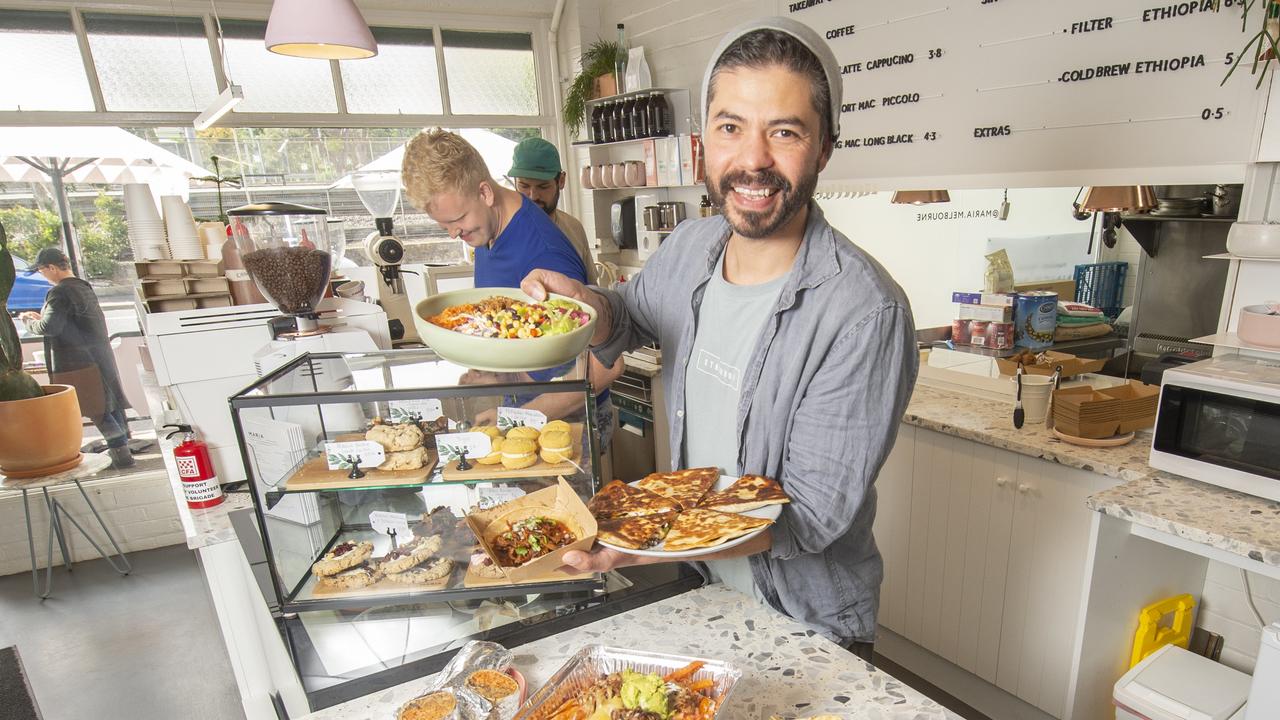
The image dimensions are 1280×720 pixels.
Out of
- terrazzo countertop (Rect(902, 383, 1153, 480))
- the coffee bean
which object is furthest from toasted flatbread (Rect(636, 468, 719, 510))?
the coffee bean

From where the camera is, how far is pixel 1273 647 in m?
1.66

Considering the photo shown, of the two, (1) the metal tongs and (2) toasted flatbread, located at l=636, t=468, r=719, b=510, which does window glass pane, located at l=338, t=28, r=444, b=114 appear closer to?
(1) the metal tongs

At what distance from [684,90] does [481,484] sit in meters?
3.77

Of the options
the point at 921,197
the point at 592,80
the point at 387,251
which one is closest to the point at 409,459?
the point at 387,251

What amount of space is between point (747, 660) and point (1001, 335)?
2.46 metres

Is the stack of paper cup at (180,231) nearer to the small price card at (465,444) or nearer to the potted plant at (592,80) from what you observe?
the small price card at (465,444)

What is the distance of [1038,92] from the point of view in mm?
2650

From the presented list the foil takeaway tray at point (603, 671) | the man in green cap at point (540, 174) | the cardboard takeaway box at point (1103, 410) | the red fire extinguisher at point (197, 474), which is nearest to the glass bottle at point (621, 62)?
the man in green cap at point (540, 174)

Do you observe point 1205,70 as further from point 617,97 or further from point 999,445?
point 617,97

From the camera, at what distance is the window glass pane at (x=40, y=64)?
4160 millimetres

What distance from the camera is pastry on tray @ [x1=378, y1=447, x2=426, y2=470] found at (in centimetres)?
153

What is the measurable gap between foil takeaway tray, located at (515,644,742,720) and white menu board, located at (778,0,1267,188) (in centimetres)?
234

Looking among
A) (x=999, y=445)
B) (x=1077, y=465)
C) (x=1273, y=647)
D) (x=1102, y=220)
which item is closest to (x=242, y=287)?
(x=999, y=445)

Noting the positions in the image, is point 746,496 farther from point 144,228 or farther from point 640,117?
point 640,117
